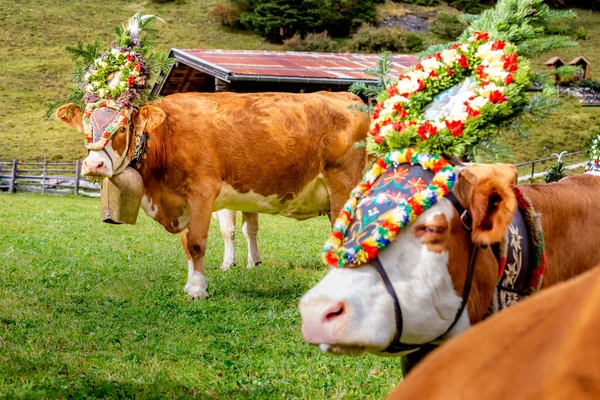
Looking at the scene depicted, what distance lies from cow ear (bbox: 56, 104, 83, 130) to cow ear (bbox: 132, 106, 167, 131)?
2.42 ft

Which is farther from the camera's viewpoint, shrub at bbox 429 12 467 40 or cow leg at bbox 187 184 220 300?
shrub at bbox 429 12 467 40

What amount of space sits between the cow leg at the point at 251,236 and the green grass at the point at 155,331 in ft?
0.90

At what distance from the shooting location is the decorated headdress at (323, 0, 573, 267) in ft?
9.53

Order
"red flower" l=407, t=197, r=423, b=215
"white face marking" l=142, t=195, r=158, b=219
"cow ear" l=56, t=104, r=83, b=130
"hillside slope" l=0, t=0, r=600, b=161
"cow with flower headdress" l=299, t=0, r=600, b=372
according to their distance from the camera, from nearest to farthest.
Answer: "cow with flower headdress" l=299, t=0, r=600, b=372, "red flower" l=407, t=197, r=423, b=215, "cow ear" l=56, t=104, r=83, b=130, "white face marking" l=142, t=195, r=158, b=219, "hillside slope" l=0, t=0, r=600, b=161

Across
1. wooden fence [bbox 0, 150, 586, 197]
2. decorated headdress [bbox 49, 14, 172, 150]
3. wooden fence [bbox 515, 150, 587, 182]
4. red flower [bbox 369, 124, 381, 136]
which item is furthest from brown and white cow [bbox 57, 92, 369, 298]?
wooden fence [bbox 515, 150, 587, 182]

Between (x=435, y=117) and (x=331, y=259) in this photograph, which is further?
(x=435, y=117)

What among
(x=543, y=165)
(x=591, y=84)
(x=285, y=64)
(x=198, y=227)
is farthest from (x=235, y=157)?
(x=591, y=84)

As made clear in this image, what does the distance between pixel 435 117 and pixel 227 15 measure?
59156 millimetres

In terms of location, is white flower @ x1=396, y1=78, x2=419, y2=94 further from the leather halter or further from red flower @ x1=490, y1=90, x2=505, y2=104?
the leather halter

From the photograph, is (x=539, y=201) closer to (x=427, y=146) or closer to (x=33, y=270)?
(x=427, y=146)

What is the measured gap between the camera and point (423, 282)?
2.83 meters

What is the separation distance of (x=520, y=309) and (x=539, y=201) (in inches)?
97.3

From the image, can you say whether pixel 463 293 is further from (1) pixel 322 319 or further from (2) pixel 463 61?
(2) pixel 463 61

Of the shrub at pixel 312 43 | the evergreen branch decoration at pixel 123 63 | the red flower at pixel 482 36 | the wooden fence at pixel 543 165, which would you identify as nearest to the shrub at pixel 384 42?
the shrub at pixel 312 43
